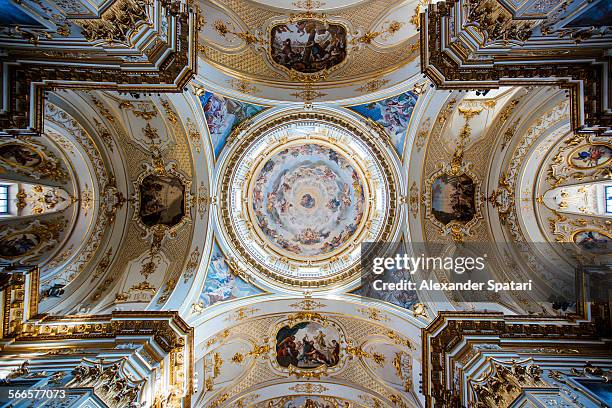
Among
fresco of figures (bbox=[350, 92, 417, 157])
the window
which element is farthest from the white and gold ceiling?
the window

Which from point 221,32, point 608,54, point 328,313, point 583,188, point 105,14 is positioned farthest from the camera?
point 328,313

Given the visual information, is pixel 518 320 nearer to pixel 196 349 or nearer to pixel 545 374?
pixel 545 374

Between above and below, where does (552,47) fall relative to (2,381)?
A: above

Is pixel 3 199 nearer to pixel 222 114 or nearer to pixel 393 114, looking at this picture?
pixel 222 114

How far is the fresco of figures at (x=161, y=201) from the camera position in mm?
14281

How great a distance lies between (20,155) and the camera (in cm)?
1270

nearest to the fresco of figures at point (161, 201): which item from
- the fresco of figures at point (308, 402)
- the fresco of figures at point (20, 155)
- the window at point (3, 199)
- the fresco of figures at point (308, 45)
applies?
the fresco of figures at point (20, 155)

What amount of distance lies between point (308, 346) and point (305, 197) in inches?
257

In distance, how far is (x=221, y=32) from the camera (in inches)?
511

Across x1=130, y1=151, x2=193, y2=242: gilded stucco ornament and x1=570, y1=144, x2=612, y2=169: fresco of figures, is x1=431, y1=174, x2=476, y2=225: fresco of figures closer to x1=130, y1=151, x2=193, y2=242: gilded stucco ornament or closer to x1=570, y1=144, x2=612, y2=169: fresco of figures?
x1=570, y1=144, x2=612, y2=169: fresco of figures

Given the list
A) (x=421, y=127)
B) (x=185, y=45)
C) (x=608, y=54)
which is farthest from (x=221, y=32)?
(x=608, y=54)

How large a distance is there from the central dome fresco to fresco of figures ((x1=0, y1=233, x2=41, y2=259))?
21.4 feet

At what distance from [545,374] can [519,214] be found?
22.0 feet

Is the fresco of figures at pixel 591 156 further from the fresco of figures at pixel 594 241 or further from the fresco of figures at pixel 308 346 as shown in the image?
the fresco of figures at pixel 308 346
